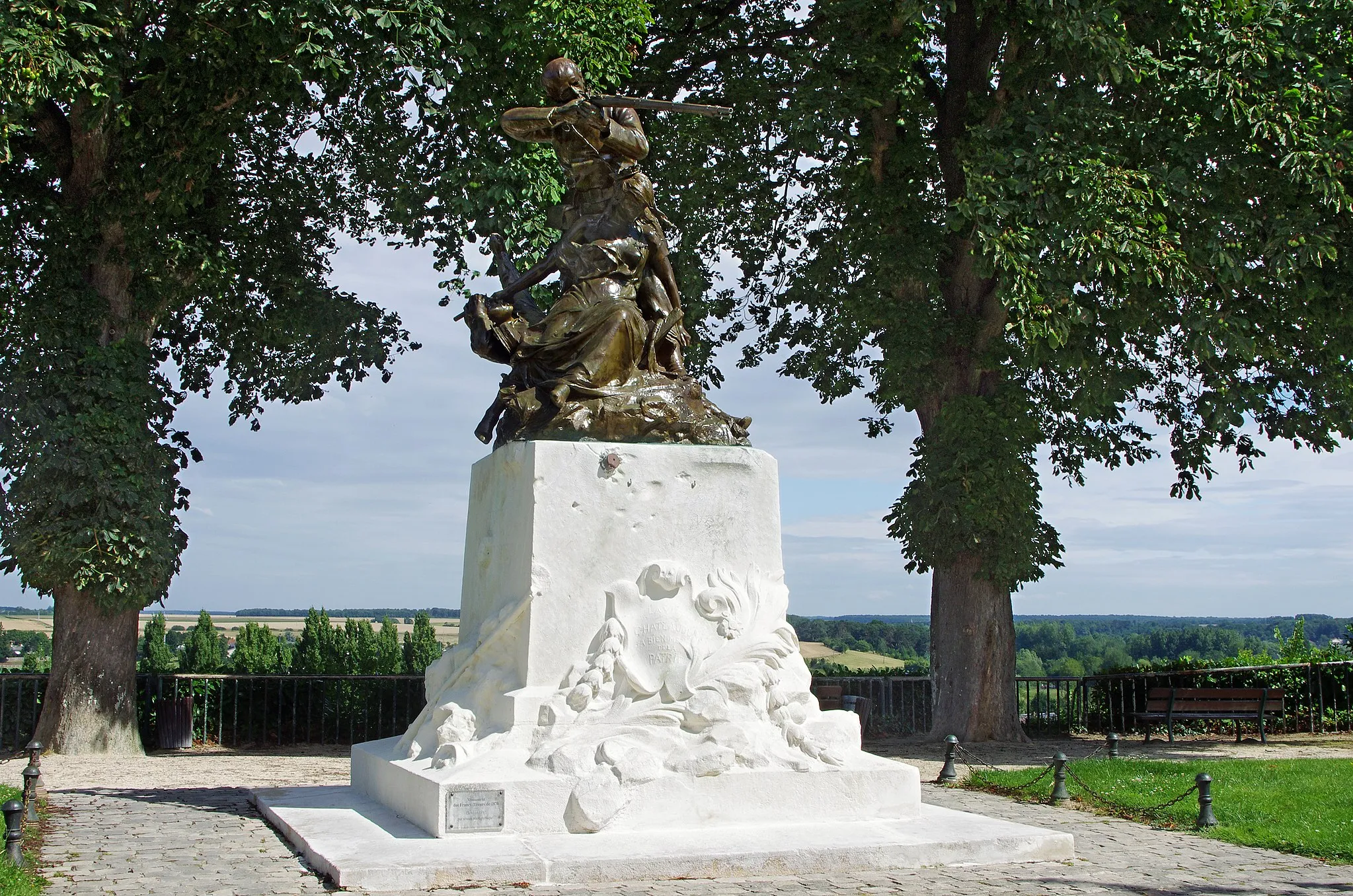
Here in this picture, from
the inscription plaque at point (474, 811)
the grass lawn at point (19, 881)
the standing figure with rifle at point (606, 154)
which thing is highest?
the standing figure with rifle at point (606, 154)

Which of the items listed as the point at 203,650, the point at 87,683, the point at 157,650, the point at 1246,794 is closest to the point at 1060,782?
the point at 1246,794

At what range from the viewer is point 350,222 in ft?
62.1

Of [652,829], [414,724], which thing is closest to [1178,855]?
[652,829]

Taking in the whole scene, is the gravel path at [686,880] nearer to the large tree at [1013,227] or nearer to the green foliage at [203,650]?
the large tree at [1013,227]

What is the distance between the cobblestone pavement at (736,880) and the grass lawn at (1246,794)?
30 centimetres

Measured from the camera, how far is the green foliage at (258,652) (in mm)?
19516

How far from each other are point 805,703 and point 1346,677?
14357 millimetres

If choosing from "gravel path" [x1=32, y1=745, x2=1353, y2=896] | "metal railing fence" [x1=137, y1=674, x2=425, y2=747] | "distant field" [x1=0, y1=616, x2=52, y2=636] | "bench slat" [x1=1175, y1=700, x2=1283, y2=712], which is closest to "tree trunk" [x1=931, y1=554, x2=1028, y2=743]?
"bench slat" [x1=1175, y1=700, x2=1283, y2=712]

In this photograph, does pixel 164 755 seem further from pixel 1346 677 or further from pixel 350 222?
pixel 1346 677

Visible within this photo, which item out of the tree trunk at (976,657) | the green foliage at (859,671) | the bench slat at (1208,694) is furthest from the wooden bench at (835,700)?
the bench slat at (1208,694)

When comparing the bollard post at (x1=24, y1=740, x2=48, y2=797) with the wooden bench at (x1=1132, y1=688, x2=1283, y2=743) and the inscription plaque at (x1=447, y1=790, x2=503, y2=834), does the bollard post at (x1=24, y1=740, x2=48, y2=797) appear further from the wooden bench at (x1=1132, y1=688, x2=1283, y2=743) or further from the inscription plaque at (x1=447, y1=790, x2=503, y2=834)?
the wooden bench at (x1=1132, y1=688, x2=1283, y2=743)

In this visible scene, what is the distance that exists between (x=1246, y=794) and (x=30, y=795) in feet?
29.5

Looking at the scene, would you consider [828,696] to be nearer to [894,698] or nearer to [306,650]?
[894,698]

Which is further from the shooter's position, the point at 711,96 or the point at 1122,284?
the point at 711,96
